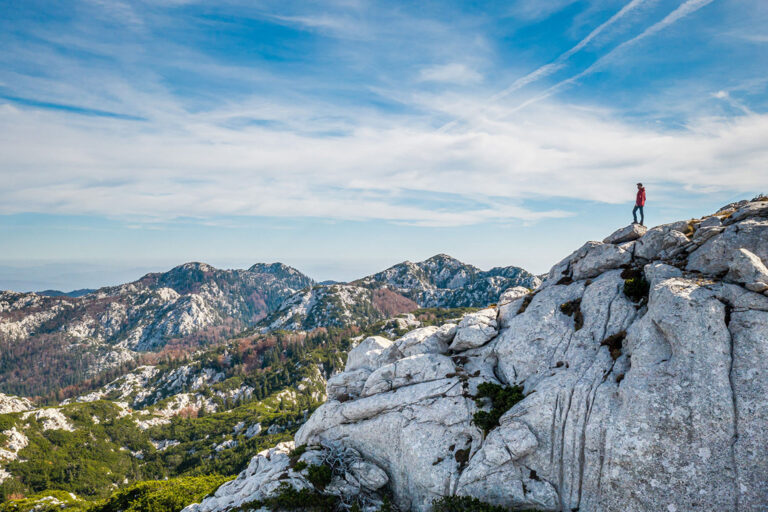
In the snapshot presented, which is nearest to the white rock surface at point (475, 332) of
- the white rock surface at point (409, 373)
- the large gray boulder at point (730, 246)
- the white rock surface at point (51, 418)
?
the white rock surface at point (409, 373)

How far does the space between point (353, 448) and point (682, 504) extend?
79.2 ft

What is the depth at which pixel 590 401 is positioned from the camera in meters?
22.8

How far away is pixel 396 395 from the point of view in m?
32.3

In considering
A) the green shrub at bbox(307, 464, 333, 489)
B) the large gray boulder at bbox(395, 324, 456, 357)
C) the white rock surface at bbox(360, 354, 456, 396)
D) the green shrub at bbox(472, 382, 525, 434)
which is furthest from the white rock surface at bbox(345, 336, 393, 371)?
the green shrub at bbox(472, 382, 525, 434)

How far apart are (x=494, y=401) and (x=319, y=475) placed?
629 inches

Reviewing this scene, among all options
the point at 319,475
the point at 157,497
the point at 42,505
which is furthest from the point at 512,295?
the point at 42,505

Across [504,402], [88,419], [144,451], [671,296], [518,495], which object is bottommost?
[144,451]

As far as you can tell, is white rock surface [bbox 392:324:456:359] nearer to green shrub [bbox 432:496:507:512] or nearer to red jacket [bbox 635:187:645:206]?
green shrub [bbox 432:496:507:512]

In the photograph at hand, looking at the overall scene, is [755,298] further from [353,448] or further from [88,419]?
[88,419]

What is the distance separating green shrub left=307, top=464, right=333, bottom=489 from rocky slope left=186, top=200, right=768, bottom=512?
0.47 feet

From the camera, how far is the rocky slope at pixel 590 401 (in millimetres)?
18953

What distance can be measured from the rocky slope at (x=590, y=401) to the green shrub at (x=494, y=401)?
0.17 metres

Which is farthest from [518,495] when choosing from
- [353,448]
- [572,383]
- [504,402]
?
[353,448]

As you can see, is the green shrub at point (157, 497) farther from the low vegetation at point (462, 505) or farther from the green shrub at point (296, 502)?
the low vegetation at point (462, 505)
